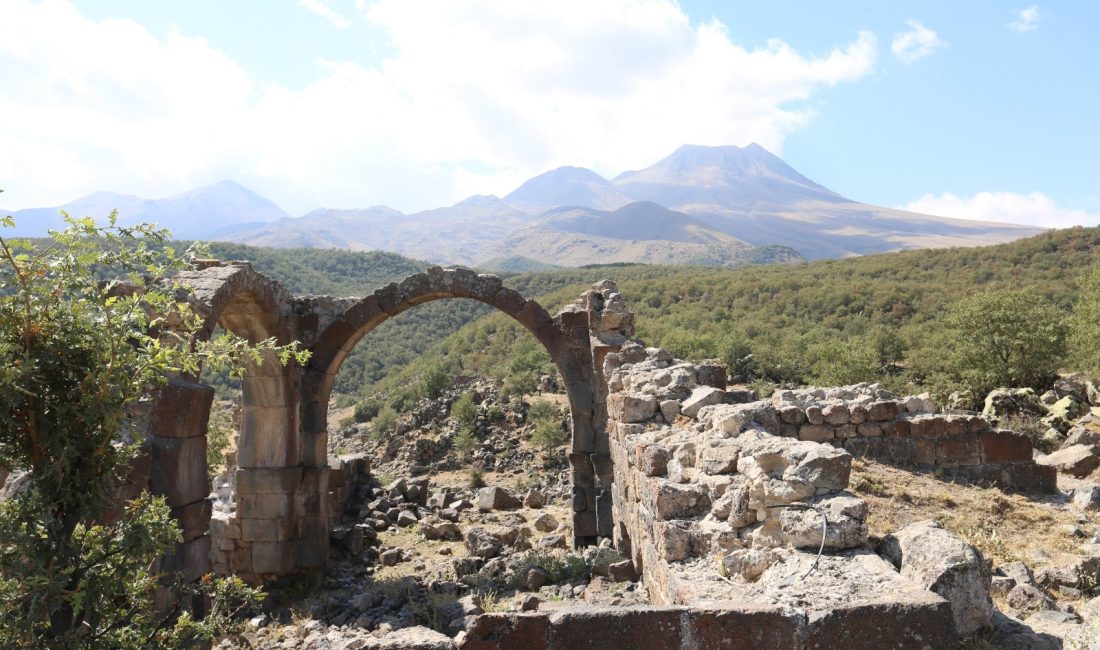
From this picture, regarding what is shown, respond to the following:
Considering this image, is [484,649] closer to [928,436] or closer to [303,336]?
[928,436]

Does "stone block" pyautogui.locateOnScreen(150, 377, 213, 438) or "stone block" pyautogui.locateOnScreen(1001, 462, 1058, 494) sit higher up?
"stone block" pyautogui.locateOnScreen(150, 377, 213, 438)

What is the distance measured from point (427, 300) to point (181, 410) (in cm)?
482

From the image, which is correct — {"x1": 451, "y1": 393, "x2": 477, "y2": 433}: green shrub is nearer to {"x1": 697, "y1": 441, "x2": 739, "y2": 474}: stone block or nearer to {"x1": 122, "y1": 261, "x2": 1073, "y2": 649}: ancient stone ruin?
{"x1": 122, "y1": 261, "x2": 1073, "y2": 649}: ancient stone ruin

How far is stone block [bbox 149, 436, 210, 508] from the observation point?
6355mm

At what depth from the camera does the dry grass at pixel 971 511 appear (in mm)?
6500

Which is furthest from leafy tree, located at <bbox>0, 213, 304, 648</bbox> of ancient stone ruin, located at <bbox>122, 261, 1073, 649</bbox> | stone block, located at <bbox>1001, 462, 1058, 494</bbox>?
stone block, located at <bbox>1001, 462, 1058, 494</bbox>

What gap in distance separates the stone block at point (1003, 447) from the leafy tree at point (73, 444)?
27.0 feet

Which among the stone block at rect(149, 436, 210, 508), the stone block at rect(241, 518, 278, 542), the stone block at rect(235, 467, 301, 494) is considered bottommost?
the stone block at rect(241, 518, 278, 542)

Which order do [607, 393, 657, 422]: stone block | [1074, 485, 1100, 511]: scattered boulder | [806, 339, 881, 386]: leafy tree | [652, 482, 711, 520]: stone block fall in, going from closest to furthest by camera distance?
[652, 482, 711, 520]: stone block
[607, 393, 657, 422]: stone block
[1074, 485, 1100, 511]: scattered boulder
[806, 339, 881, 386]: leafy tree

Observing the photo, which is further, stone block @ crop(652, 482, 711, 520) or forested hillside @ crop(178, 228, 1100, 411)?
forested hillside @ crop(178, 228, 1100, 411)

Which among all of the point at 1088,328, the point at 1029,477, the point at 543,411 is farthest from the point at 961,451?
the point at 543,411

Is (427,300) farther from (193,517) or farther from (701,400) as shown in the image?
(701,400)

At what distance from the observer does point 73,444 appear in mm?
3180

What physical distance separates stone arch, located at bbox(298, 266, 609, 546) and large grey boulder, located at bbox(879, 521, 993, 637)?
24.9 feet
